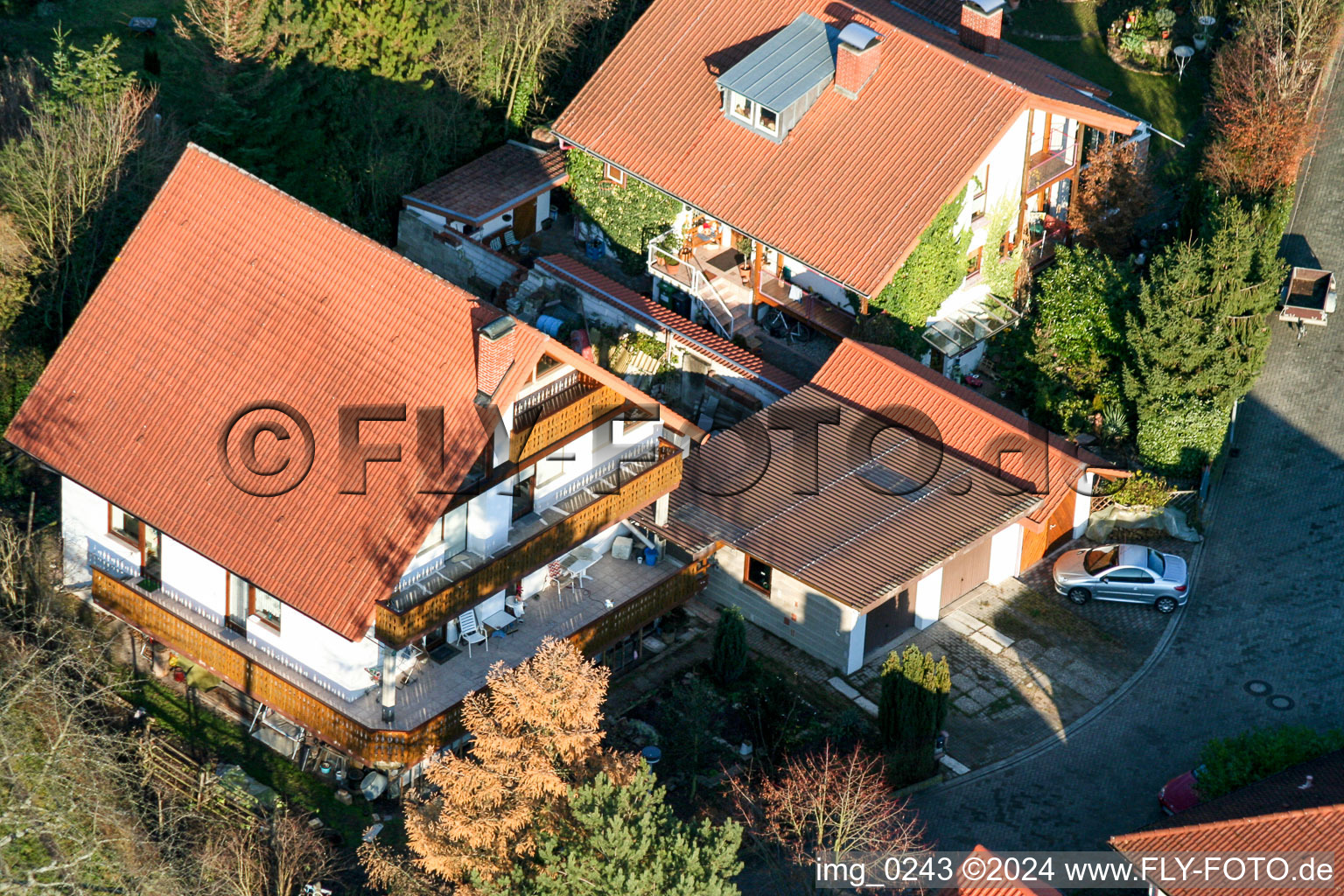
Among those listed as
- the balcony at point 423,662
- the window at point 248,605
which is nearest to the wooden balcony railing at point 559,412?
the balcony at point 423,662

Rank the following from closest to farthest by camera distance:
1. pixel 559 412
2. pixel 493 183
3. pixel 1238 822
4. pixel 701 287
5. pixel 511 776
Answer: pixel 511 776
pixel 1238 822
pixel 559 412
pixel 701 287
pixel 493 183

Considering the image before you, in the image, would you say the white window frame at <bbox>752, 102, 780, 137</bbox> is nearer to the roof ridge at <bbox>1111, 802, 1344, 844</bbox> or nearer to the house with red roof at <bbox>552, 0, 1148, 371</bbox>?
the house with red roof at <bbox>552, 0, 1148, 371</bbox>

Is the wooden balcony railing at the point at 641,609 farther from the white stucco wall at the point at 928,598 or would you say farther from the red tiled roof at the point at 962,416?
the red tiled roof at the point at 962,416

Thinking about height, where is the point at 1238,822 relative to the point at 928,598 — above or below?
above

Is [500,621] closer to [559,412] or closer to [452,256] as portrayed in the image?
[559,412]

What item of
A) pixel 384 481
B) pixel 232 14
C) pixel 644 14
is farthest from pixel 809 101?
pixel 384 481

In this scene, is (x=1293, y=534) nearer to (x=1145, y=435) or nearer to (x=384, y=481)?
(x=1145, y=435)

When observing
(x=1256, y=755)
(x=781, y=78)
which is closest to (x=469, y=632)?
(x=1256, y=755)
